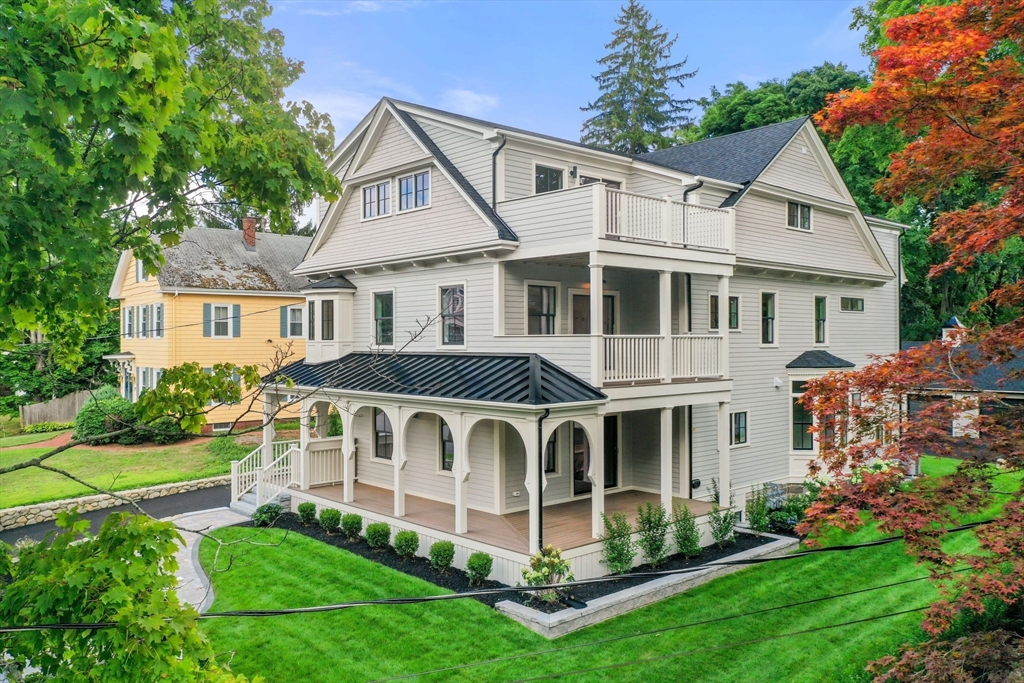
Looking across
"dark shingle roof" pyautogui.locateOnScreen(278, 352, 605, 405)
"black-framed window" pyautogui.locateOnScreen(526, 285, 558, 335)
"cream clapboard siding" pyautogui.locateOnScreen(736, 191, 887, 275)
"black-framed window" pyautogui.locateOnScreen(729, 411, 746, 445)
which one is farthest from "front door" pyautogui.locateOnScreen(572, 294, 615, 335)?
"black-framed window" pyautogui.locateOnScreen(729, 411, 746, 445)

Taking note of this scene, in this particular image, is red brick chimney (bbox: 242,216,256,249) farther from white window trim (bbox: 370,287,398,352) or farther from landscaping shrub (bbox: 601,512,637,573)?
landscaping shrub (bbox: 601,512,637,573)

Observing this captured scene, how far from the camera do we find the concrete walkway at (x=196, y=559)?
12.0 meters

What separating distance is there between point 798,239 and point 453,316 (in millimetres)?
10045

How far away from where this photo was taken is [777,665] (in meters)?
9.59

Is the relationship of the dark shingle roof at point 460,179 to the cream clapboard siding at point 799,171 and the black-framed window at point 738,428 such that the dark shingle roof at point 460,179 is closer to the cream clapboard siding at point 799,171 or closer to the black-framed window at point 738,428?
the cream clapboard siding at point 799,171

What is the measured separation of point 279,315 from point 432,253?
679 inches

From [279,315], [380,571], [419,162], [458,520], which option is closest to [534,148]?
[419,162]

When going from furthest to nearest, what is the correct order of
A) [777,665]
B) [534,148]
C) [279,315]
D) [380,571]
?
[279,315] < [534,148] < [380,571] < [777,665]

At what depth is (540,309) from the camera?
52.2 ft

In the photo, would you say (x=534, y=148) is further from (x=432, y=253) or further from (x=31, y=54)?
(x=31, y=54)

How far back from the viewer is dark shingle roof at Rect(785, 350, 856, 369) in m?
18.9

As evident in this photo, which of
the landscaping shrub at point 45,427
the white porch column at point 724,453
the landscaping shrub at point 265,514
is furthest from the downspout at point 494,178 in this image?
the landscaping shrub at point 45,427

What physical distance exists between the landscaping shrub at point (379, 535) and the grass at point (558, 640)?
79 cm

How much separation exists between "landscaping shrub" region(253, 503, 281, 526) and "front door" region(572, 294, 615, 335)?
8.20m
